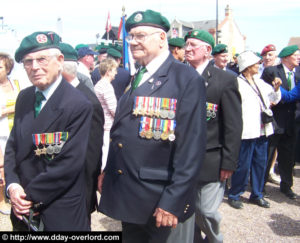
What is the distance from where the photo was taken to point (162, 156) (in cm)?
205

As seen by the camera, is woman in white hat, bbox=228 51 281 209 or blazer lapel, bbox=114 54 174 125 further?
woman in white hat, bbox=228 51 281 209

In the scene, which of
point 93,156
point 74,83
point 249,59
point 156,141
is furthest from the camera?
point 249,59

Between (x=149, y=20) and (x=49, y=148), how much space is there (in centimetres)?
103

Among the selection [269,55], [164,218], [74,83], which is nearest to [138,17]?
[74,83]

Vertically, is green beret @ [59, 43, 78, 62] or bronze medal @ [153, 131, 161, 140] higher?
green beret @ [59, 43, 78, 62]

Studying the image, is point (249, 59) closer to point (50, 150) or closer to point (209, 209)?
point (209, 209)

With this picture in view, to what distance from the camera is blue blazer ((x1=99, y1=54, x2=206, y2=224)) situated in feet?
6.45

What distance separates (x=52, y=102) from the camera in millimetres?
2156

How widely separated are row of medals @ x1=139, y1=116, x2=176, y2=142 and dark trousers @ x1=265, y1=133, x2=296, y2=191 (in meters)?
3.67

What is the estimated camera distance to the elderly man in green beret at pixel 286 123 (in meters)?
5.15

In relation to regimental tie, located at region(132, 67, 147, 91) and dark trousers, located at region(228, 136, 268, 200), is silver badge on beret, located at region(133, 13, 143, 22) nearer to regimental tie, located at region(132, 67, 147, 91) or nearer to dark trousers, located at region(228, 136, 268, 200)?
regimental tie, located at region(132, 67, 147, 91)

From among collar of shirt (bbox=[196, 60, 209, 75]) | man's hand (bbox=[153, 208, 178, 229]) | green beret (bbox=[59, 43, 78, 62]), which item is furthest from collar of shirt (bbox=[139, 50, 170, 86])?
green beret (bbox=[59, 43, 78, 62])

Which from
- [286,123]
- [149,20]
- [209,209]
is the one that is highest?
[149,20]

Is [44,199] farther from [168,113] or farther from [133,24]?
[133,24]
